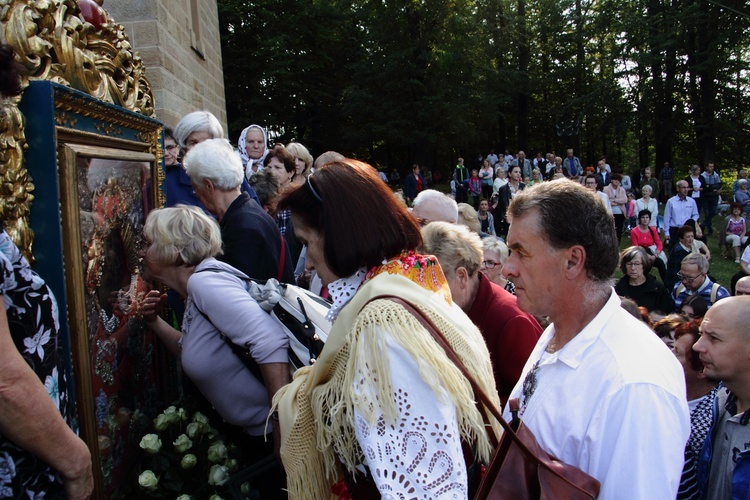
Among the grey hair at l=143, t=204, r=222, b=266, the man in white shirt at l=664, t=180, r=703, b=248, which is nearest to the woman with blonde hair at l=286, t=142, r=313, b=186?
the grey hair at l=143, t=204, r=222, b=266

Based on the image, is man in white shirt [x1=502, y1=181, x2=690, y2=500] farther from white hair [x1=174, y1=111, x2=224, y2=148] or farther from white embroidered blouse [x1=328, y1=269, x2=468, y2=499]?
white hair [x1=174, y1=111, x2=224, y2=148]

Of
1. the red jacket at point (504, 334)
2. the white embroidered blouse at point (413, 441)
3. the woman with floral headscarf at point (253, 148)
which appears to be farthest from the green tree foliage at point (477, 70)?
the white embroidered blouse at point (413, 441)

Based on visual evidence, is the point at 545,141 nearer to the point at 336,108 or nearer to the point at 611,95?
the point at 611,95

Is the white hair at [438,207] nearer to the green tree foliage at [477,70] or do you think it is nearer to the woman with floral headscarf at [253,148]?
the woman with floral headscarf at [253,148]

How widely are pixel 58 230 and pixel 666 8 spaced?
29166mm

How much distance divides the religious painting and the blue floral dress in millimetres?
329

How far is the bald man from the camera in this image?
2.50 meters

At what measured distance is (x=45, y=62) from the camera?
1.97 m

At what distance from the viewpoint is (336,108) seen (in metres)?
31.0

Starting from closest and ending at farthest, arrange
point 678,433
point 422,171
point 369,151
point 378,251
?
1. point 678,433
2. point 378,251
3. point 422,171
4. point 369,151

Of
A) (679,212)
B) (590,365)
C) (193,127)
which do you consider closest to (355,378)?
(590,365)

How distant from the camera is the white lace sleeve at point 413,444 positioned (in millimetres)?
1425

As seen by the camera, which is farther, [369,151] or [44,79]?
[369,151]

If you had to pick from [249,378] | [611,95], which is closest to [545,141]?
[611,95]
